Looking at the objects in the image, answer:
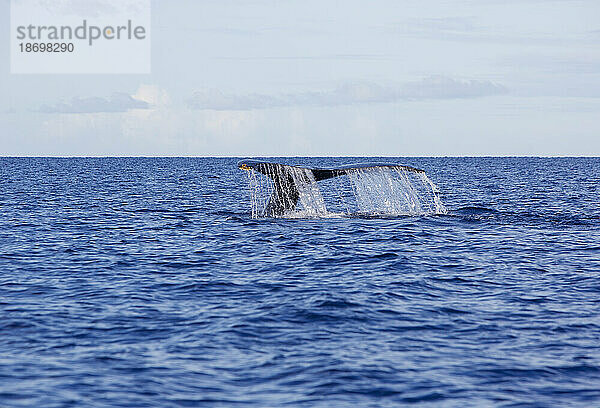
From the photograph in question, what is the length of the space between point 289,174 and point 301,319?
45.3 ft

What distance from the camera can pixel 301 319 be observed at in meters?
12.9

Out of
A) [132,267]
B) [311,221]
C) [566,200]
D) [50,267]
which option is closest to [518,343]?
[132,267]

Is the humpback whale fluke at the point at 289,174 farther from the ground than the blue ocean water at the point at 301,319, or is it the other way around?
the humpback whale fluke at the point at 289,174

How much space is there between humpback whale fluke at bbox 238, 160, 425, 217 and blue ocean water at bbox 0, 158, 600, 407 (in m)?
2.11

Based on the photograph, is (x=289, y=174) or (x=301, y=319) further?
(x=289, y=174)

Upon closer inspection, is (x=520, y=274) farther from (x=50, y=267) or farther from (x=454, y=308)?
(x=50, y=267)

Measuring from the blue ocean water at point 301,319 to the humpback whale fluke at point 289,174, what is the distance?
2112 mm

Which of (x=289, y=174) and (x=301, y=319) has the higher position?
(x=289, y=174)

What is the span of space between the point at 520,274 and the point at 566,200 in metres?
27.5

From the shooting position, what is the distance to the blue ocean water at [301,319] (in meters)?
9.45

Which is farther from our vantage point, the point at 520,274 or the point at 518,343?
the point at 520,274

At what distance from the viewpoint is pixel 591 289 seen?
15547mm

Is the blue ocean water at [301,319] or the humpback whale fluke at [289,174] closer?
the blue ocean water at [301,319]

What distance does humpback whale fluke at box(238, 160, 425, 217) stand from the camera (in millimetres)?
24797
